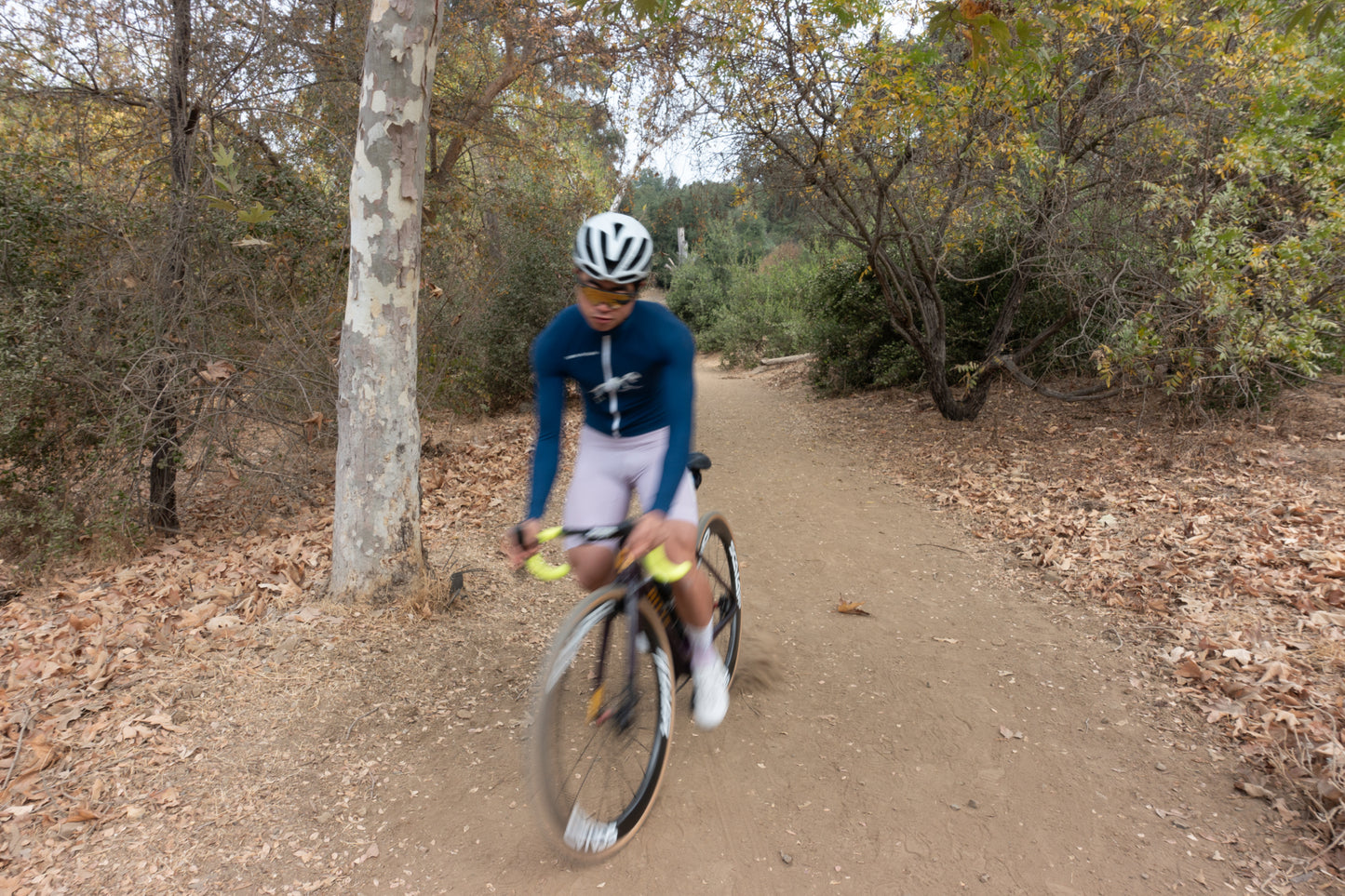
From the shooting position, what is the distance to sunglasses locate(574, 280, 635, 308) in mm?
2625

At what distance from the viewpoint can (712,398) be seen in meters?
15.1

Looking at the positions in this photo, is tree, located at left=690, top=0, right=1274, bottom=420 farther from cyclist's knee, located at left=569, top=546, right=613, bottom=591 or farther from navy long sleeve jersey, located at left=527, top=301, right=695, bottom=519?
cyclist's knee, located at left=569, top=546, right=613, bottom=591

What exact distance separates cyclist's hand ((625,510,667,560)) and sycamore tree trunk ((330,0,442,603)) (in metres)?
2.53

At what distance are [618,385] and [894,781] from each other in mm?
2161

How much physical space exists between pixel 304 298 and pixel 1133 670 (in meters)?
7.71

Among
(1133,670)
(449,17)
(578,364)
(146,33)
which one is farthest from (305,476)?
(1133,670)

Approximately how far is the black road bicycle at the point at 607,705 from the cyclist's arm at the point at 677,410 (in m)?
0.20

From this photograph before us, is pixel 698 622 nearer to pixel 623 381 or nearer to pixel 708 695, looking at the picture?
pixel 708 695

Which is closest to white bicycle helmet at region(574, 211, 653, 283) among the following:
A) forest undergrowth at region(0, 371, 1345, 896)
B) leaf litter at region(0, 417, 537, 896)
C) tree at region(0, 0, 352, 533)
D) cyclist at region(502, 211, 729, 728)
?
cyclist at region(502, 211, 729, 728)

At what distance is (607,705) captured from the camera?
8.69ft

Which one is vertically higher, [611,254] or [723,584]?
[611,254]

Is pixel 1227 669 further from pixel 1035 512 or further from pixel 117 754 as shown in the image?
pixel 117 754

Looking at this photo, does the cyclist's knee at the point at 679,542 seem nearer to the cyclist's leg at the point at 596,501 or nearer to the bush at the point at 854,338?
the cyclist's leg at the point at 596,501

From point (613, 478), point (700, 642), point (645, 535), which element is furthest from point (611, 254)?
point (700, 642)
